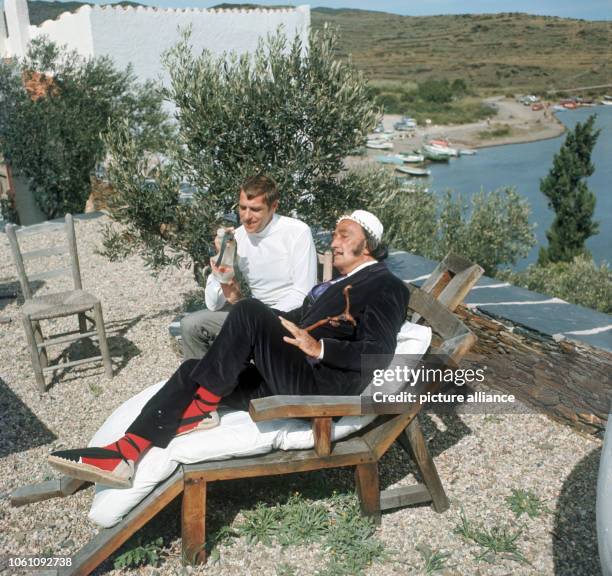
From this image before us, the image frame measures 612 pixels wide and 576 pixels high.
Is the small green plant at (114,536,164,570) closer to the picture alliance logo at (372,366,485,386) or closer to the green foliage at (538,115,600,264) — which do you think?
the picture alliance logo at (372,366,485,386)

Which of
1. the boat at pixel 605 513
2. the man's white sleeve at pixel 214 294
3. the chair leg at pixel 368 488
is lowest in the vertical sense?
the chair leg at pixel 368 488

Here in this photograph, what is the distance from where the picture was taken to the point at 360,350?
338 centimetres

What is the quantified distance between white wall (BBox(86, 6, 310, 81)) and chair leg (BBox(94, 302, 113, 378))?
1090 centimetres

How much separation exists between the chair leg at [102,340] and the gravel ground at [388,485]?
0.36 feet

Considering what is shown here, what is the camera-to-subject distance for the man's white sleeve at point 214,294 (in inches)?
170

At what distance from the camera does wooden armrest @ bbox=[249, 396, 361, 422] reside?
3.09m

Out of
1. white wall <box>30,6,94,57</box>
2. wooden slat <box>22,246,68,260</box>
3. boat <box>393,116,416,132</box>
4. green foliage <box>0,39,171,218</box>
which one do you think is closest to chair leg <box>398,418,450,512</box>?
wooden slat <box>22,246,68,260</box>

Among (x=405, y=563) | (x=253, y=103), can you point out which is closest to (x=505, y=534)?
(x=405, y=563)

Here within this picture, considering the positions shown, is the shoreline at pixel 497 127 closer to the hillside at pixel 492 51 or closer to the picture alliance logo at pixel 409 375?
the hillside at pixel 492 51

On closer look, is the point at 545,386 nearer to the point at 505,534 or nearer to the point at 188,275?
the point at 505,534

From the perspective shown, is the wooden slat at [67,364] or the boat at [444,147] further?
the boat at [444,147]

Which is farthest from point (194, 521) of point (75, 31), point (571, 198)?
point (571, 198)

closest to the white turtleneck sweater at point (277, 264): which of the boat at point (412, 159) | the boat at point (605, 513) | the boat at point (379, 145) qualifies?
the boat at point (605, 513)

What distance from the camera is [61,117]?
1270 cm
